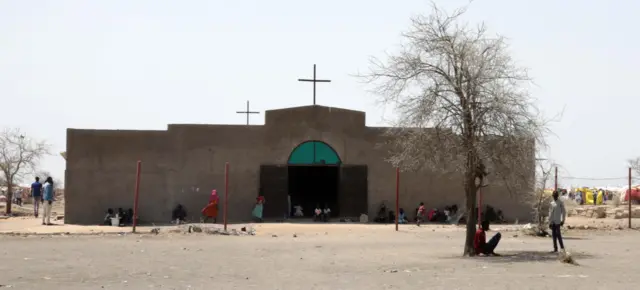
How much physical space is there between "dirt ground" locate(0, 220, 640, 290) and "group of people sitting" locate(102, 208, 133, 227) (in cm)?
491

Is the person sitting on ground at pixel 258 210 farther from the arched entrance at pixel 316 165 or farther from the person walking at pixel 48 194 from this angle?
the person walking at pixel 48 194

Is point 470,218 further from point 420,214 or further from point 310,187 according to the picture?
point 310,187

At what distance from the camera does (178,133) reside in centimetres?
3097

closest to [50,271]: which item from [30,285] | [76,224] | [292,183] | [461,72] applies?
[30,285]

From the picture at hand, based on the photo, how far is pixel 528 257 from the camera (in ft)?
57.9

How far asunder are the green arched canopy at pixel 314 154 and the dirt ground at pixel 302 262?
704 centimetres

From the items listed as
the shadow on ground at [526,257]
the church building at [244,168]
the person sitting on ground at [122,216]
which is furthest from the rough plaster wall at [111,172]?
the shadow on ground at [526,257]

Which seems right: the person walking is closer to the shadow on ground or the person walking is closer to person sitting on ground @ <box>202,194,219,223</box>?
person sitting on ground @ <box>202,194,219,223</box>

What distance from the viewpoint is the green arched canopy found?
104 ft

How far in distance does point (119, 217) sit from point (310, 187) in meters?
12.7

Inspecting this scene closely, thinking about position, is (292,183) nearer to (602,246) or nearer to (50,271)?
(602,246)

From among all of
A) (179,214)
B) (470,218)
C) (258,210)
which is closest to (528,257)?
(470,218)

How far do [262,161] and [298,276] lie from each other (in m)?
17.5

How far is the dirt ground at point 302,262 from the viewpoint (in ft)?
42.1
